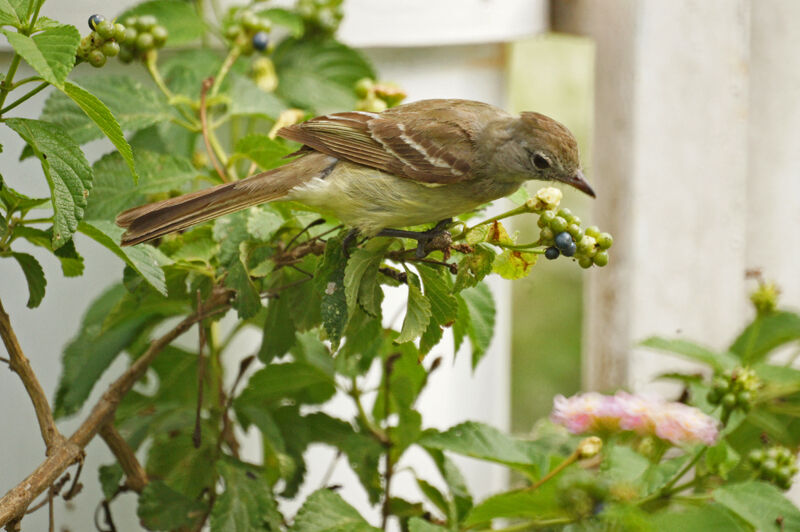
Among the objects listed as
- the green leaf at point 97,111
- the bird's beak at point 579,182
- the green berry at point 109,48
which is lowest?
the bird's beak at point 579,182

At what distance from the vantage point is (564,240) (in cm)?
149

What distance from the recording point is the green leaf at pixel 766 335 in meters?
2.44

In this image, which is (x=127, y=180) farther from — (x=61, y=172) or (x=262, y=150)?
(x=61, y=172)

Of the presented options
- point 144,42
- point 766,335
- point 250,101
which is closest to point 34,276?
point 144,42

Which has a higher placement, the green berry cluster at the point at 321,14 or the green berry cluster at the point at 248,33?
the green berry cluster at the point at 321,14

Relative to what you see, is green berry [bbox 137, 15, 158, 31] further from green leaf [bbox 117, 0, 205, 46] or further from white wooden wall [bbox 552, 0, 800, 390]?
white wooden wall [bbox 552, 0, 800, 390]

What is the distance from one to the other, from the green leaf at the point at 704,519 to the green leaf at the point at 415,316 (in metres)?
0.53

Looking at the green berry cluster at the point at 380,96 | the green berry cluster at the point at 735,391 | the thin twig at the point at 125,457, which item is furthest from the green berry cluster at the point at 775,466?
the thin twig at the point at 125,457

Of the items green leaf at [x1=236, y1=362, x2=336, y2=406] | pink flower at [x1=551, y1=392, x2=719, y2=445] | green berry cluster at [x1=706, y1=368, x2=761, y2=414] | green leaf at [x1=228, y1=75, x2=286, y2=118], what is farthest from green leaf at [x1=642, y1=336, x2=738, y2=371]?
green leaf at [x1=228, y1=75, x2=286, y2=118]

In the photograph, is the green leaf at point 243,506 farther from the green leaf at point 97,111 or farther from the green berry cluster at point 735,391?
the green berry cluster at point 735,391

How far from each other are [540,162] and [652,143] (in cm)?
116

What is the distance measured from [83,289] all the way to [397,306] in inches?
35.1

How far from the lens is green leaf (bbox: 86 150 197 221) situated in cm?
194

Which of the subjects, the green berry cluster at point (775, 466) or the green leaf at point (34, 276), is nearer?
the green leaf at point (34, 276)
